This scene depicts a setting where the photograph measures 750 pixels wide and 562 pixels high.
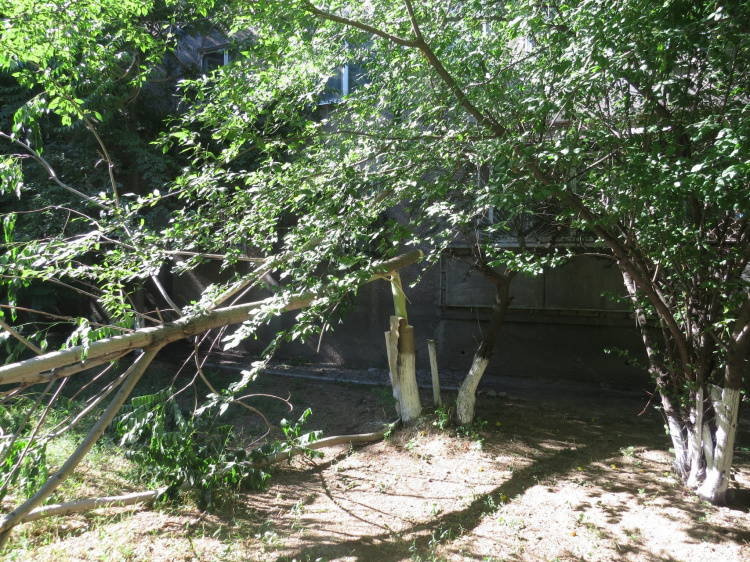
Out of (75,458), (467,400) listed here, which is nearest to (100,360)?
(75,458)

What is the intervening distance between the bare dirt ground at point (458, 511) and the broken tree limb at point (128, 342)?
147 cm

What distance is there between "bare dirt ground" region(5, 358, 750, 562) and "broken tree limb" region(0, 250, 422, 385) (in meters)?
1.47

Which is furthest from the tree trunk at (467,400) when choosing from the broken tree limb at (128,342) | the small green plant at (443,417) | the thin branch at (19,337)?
the thin branch at (19,337)

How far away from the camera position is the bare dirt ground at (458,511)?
3857 millimetres

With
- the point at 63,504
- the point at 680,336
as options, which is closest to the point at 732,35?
the point at 680,336

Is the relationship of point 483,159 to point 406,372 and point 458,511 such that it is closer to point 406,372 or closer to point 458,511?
point 458,511

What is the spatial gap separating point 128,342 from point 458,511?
9.74 ft

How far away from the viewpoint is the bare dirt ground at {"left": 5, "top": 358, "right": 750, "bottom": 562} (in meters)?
3.86

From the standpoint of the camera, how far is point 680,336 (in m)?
4.44

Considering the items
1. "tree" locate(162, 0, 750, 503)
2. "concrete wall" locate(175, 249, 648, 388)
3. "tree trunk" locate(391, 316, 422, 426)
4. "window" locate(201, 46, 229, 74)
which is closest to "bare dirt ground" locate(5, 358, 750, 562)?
"tree trunk" locate(391, 316, 422, 426)

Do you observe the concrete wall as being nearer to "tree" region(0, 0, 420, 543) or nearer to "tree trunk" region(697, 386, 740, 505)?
"tree" region(0, 0, 420, 543)

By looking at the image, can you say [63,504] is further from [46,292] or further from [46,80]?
[46,292]

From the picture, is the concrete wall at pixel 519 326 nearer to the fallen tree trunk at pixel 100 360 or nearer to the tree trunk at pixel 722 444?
the tree trunk at pixel 722 444

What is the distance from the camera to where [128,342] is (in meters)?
3.28
